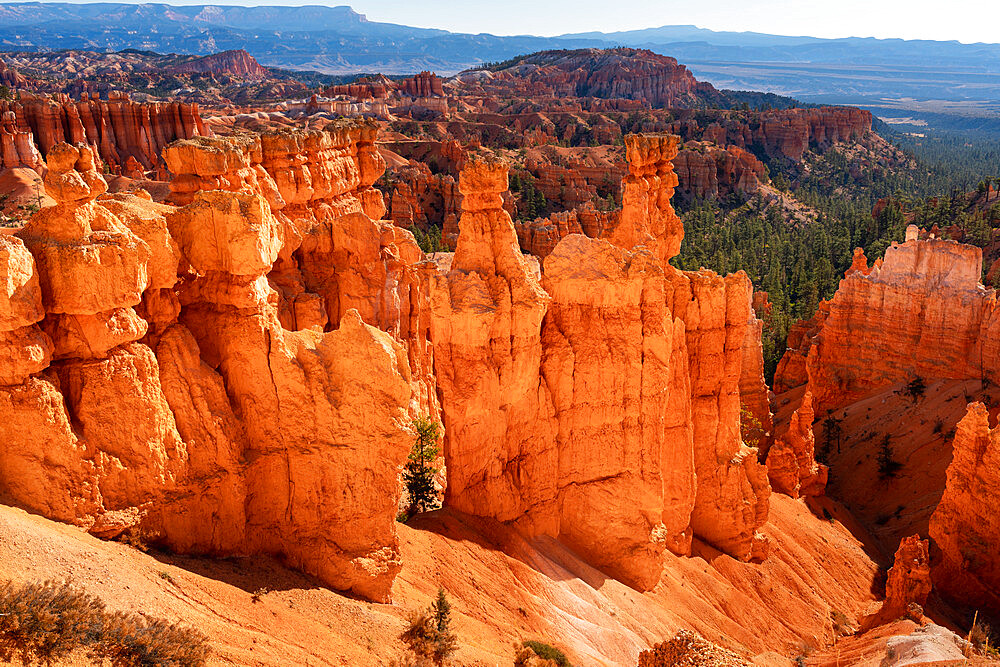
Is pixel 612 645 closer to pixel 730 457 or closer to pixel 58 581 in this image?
pixel 730 457

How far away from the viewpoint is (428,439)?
Result: 1579 cm

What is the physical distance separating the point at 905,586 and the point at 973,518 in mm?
3109

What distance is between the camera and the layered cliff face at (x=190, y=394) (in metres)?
7.89

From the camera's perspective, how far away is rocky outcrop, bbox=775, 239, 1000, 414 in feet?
108

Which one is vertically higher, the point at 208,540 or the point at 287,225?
the point at 287,225

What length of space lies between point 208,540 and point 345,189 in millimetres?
15987

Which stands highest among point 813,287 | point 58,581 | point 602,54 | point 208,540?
point 602,54

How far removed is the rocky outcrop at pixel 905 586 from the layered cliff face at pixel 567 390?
18.4 feet

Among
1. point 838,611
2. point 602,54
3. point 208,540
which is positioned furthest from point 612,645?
point 602,54

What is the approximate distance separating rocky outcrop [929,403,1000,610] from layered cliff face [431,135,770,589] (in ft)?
26.3

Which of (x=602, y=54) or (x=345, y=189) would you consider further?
(x=602, y=54)

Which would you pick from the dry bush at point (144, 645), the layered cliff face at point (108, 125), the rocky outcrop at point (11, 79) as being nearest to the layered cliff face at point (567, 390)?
the dry bush at point (144, 645)

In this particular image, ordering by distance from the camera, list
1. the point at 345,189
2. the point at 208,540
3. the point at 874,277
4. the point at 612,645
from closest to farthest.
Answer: the point at 208,540 < the point at 612,645 < the point at 345,189 < the point at 874,277

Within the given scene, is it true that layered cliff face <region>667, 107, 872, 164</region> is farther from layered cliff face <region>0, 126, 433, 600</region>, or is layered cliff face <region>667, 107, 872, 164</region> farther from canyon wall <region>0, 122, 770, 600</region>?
layered cliff face <region>0, 126, 433, 600</region>
